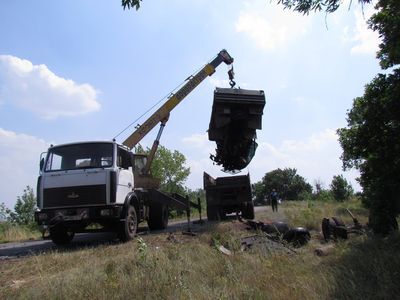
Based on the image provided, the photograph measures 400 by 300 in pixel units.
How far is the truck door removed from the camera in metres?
13.0

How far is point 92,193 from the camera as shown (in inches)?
487

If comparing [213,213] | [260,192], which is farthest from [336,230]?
[260,192]

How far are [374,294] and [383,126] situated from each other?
21.2 feet

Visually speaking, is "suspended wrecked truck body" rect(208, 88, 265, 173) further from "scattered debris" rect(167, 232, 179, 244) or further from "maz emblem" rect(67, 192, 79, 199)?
"maz emblem" rect(67, 192, 79, 199)

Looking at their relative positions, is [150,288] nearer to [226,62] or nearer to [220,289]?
[220,289]

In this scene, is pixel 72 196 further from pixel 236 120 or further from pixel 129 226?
pixel 236 120

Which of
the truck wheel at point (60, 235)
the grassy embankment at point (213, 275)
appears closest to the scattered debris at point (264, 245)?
the grassy embankment at point (213, 275)

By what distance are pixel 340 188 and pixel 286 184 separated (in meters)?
40.4

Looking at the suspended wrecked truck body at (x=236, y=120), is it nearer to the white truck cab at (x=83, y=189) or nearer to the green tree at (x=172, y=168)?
the white truck cab at (x=83, y=189)

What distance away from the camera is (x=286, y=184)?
347 ft

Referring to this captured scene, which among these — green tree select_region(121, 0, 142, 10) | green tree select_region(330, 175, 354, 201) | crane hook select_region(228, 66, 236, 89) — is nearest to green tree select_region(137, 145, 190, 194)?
green tree select_region(330, 175, 354, 201)

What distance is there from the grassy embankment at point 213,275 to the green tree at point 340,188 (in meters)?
56.8

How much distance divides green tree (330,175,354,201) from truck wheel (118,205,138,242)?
177 ft

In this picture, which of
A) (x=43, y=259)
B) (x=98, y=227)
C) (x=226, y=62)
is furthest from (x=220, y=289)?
(x=226, y=62)
